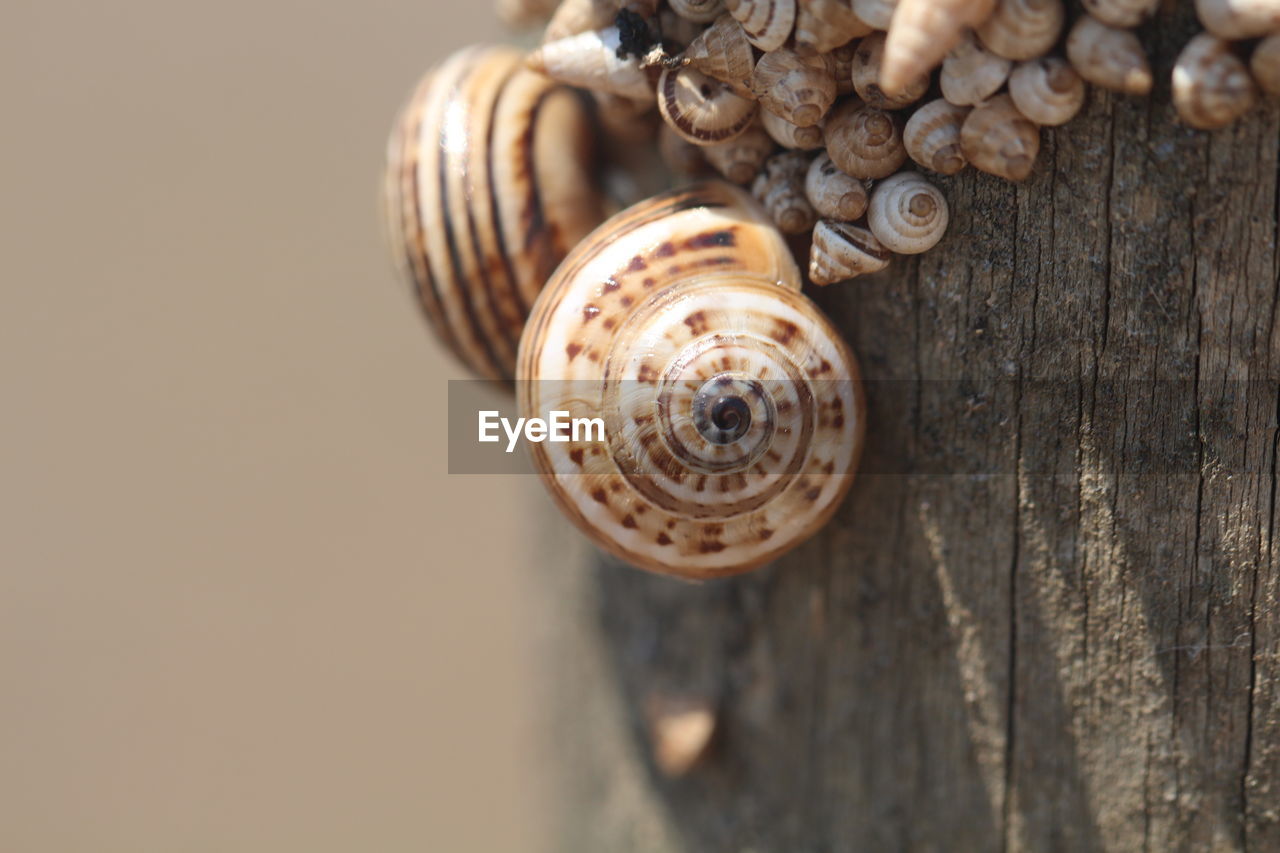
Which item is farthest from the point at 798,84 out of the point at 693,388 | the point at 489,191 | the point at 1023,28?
the point at 489,191

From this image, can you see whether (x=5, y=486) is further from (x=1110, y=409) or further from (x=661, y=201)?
(x=1110, y=409)

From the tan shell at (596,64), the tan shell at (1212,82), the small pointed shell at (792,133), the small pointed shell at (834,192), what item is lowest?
the small pointed shell at (834,192)

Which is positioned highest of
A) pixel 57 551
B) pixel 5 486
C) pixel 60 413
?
pixel 60 413

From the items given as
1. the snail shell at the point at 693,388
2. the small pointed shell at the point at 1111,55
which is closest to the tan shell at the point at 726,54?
the snail shell at the point at 693,388

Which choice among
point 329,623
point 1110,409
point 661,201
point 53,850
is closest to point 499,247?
point 661,201

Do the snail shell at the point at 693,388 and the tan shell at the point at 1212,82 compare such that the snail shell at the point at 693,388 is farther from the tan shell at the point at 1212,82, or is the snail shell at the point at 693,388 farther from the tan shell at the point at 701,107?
the tan shell at the point at 1212,82

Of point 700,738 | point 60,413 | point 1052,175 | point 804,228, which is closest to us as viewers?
point 1052,175

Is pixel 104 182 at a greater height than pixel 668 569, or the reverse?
pixel 104 182
